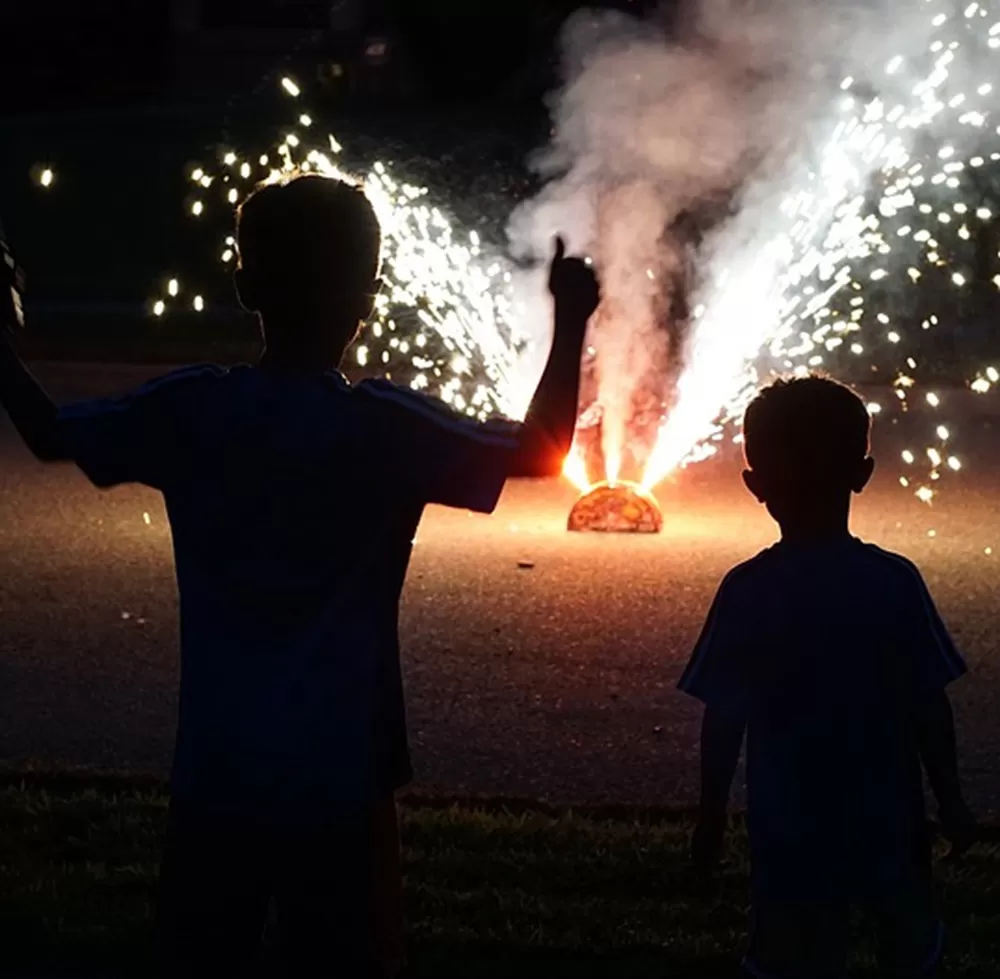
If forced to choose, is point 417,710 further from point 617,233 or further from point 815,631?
point 617,233

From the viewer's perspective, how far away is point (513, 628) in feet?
26.5

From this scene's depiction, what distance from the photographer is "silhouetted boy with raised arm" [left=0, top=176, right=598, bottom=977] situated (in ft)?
9.29

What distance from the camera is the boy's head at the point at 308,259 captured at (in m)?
2.90

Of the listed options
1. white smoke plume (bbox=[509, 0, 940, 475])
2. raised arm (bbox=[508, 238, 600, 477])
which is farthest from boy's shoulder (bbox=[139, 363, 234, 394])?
white smoke plume (bbox=[509, 0, 940, 475])

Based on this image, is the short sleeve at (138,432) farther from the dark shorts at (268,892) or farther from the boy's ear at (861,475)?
the boy's ear at (861,475)

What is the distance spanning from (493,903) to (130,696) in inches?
101

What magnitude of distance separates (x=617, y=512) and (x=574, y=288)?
7.43 m

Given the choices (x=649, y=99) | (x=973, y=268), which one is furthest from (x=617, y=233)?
(x=973, y=268)

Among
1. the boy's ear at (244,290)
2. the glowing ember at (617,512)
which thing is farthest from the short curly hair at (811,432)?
the glowing ember at (617,512)

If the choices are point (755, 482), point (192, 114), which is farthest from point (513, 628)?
point (192, 114)

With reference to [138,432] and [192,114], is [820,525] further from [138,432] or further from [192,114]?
[192,114]

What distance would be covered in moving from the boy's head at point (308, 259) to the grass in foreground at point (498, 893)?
1.96 metres

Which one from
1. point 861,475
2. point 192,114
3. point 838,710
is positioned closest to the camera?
point 838,710

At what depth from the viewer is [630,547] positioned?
32.0 ft
